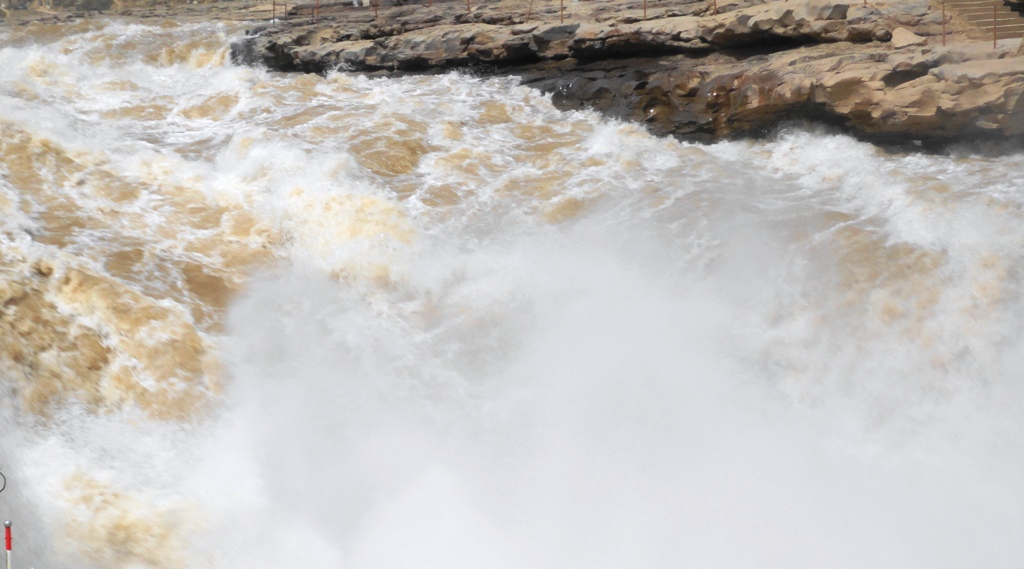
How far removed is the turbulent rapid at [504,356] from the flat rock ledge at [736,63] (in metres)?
0.47

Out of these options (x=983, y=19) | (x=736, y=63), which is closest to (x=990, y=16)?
(x=983, y=19)

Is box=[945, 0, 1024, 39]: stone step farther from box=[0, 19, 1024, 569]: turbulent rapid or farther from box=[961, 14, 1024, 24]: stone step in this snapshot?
box=[0, 19, 1024, 569]: turbulent rapid

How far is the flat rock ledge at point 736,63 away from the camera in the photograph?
25.2 feet

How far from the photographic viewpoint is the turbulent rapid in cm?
474

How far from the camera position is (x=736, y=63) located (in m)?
9.29

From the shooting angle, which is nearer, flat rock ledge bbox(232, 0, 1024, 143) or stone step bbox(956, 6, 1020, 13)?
flat rock ledge bbox(232, 0, 1024, 143)

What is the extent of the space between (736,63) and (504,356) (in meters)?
5.14

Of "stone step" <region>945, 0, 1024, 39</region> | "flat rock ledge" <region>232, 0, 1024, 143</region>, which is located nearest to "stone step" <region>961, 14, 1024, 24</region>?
"stone step" <region>945, 0, 1024, 39</region>

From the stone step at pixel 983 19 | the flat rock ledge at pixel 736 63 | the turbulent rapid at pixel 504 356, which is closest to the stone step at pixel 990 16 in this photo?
the stone step at pixel 983 19


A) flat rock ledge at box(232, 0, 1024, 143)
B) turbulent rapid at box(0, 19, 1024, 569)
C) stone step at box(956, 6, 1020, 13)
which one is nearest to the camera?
turbulent rapid at box(0, 19, 1024, 569)

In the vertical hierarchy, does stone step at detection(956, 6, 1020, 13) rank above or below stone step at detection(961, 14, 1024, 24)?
above

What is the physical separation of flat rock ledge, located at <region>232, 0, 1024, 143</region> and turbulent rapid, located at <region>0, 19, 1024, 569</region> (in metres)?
0.47

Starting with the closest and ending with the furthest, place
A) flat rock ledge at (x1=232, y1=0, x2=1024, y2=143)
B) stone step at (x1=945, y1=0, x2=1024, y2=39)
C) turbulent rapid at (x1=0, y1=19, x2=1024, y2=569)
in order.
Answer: turbulent rapid at (x1=0, y1=19, x2=1024, y2=569), flat rock ledge at (x1=232, y1=0, x2=1024, y2=143), stone step at (x1=945, y1=0, x2=1024, y2=39)

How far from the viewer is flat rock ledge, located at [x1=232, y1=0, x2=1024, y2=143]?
7.69 meters
